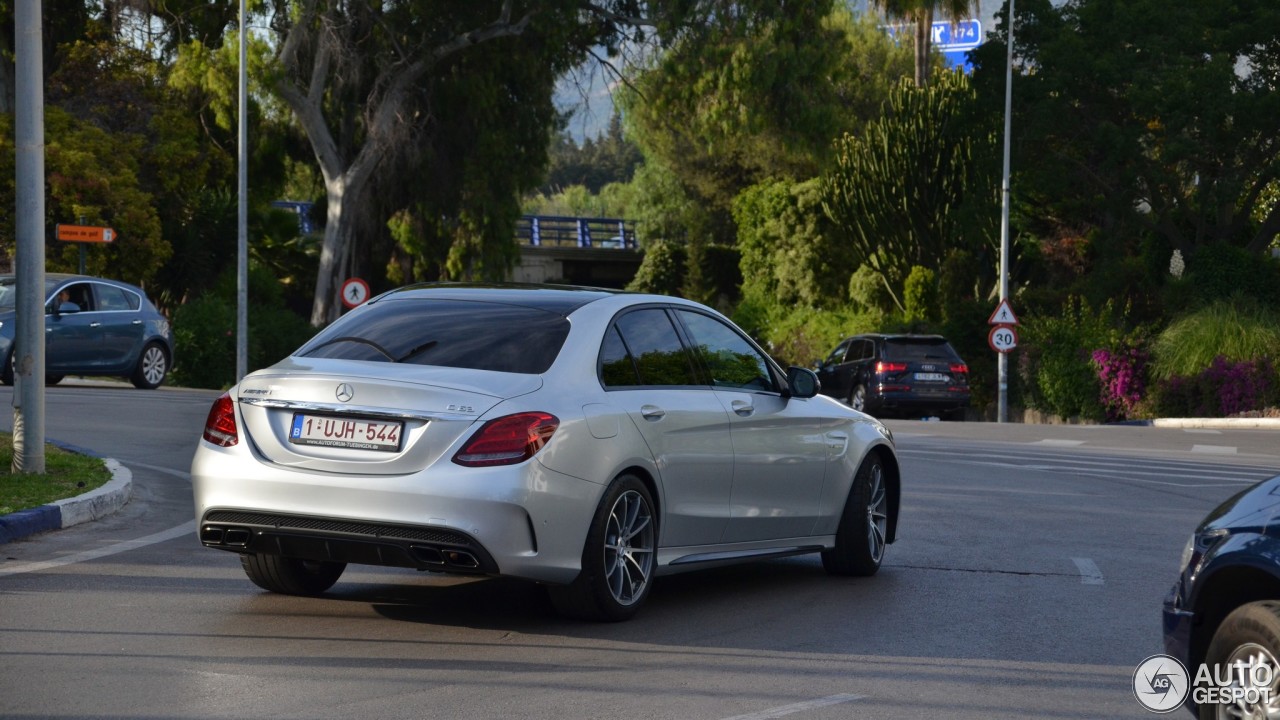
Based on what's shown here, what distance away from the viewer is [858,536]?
941cm

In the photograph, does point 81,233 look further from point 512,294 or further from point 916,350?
point 512,294

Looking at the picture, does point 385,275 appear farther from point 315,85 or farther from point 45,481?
point 45,481

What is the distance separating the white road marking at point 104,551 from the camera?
8.76 metres

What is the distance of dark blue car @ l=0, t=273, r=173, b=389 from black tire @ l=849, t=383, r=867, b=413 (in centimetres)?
1326

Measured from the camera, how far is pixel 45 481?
11.7 m

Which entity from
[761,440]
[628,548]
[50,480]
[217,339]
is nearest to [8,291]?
[50,480]

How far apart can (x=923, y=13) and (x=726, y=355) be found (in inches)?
1696

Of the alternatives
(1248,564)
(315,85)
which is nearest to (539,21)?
(315,85)

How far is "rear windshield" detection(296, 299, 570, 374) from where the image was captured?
7.54 m

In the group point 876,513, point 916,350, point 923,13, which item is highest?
point 923,13

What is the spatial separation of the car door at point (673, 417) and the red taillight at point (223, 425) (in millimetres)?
1668

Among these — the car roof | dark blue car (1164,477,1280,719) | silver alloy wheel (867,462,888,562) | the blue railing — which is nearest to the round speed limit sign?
silver alloy wheel (867,462,888,562)

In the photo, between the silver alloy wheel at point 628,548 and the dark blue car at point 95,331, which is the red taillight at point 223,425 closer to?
the silver alloy wheel at point 628,548

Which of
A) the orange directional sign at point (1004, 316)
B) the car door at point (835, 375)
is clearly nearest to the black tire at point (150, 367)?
the car door at point (835, 375)
